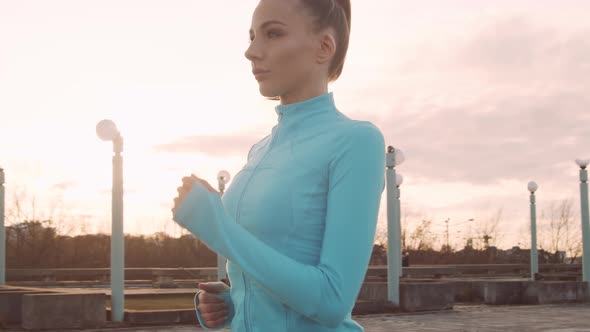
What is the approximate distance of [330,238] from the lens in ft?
4.52

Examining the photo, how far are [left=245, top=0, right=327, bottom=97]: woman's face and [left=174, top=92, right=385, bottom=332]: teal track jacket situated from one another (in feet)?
0.39

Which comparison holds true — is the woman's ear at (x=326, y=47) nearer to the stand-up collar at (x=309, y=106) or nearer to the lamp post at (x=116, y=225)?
the stand-up collar at (x=309, y=106)

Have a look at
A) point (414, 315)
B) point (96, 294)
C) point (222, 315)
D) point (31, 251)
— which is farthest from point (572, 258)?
point (222, 315)

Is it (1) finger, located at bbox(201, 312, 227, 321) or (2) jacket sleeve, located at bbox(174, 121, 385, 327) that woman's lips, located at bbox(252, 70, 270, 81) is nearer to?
(2) jacket sleeve, located at bbox(174, 121, 385, 327)

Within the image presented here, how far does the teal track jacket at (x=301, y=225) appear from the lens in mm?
1314

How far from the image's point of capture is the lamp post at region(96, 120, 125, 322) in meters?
14.0

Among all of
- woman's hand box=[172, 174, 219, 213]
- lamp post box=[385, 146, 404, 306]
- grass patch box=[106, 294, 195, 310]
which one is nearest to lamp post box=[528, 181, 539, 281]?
lamp post box=[385, 146, 404, 306]

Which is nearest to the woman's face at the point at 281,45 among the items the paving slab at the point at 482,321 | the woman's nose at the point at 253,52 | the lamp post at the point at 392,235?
the woman's nose at the point at 253,52

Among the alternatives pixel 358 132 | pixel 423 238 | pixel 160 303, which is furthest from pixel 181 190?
pixel 423 238

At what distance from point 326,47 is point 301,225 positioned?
1.27 feet

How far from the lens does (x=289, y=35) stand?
1.56 metres

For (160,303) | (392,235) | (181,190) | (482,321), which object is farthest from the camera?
(392,235)

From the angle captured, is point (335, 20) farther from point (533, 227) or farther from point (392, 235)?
point (533, 227)

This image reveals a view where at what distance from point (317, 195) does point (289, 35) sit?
0.34 m
